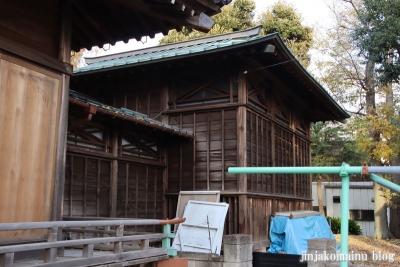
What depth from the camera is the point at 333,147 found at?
2748 centimetres

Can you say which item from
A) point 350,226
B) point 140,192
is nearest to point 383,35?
point 140,192

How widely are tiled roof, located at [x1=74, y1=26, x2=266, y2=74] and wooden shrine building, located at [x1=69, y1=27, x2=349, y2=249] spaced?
83 mm

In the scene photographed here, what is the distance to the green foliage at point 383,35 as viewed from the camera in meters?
14.5

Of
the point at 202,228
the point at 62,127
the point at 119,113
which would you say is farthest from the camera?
the point at 202,228

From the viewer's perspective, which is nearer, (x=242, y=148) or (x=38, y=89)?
(x=38, y=89)

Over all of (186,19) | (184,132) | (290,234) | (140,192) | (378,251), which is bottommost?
(378,251)

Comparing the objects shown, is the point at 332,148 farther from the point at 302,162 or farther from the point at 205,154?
the point at 205,154

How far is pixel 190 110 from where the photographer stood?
12086 millimetres

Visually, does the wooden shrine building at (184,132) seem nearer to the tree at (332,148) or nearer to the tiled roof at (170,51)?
the tiled roof at (170,51)

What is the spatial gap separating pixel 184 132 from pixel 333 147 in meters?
18.5

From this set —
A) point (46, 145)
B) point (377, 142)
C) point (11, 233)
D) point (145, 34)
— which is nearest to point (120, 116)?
point (145, 34)

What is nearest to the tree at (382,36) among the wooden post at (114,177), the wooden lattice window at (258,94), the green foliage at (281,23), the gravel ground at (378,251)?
the wooden lattice window at (258,94)

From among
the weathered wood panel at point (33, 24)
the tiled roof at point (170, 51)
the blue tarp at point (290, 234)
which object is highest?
the tiled roof at point (170, 51)

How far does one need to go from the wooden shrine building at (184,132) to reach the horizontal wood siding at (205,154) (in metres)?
0.03
